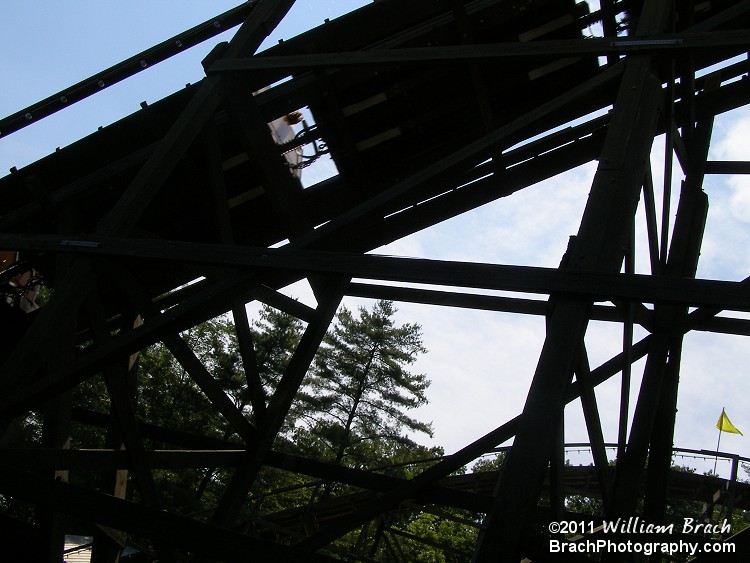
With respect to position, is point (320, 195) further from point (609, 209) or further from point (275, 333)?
point (275, 333)

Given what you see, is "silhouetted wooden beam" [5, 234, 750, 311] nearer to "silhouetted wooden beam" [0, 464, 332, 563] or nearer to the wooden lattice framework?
the wooden lattice framework

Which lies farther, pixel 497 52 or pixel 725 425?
pixel 725 425

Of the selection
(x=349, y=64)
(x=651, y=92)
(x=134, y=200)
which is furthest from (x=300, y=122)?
(x=651, y=92)

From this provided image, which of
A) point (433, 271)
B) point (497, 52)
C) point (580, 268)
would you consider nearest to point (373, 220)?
point (497, 52)

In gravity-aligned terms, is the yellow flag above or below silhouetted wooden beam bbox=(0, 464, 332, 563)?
above

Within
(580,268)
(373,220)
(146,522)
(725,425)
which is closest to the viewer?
(146,522)

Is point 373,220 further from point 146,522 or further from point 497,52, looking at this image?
point 146,522

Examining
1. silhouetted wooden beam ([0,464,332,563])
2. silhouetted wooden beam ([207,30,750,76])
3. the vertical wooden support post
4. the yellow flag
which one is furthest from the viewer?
the yellow flag

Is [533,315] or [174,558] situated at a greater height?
[533,315]

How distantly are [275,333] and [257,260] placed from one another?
27.1m

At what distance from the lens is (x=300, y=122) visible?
5648 mm

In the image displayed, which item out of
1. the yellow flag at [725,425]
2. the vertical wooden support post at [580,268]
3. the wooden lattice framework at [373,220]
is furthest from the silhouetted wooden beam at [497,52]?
the yellow flag at [725,425]

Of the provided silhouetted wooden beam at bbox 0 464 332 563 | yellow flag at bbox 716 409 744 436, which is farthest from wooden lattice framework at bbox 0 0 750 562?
yellow flag at bbox 716 409 744 436

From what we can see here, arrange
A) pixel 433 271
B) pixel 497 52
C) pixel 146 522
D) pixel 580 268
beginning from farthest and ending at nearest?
pixel 497 52 → pixel 433 271 → pixel 580 268 → pixel 146 522
